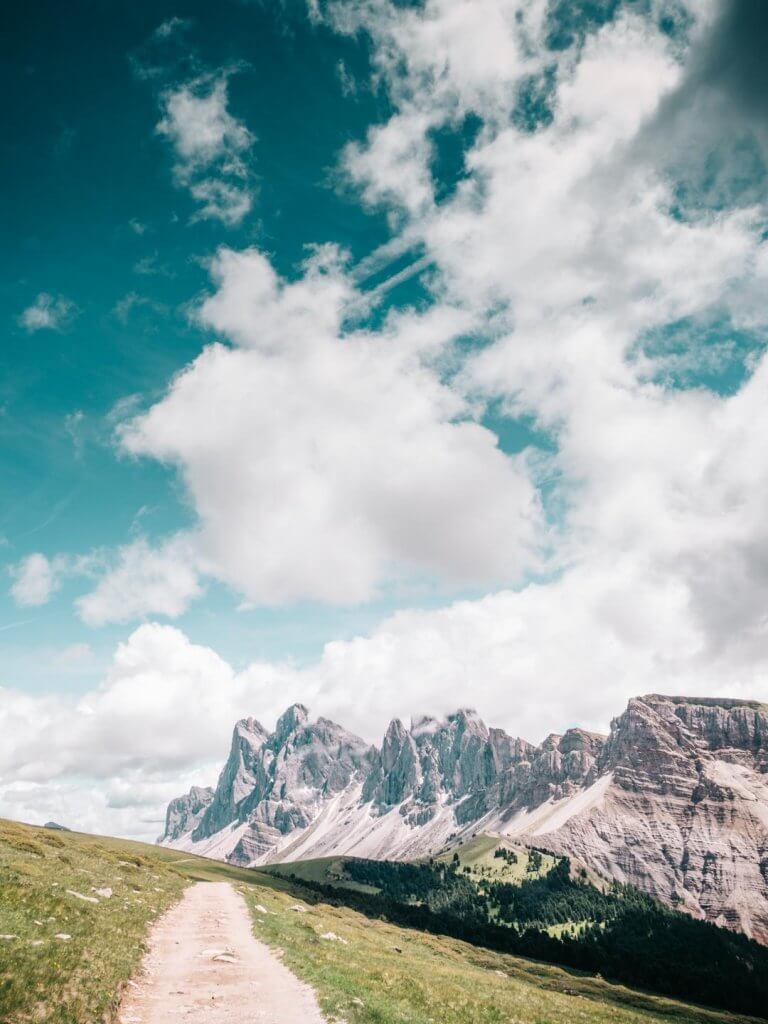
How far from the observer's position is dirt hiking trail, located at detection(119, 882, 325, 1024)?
17.8 metres

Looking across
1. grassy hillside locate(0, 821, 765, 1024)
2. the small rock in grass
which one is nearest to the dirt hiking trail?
grassy hillside locate(0, 821, 765, 1024)

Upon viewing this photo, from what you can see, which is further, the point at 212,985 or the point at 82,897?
the point at 82,897

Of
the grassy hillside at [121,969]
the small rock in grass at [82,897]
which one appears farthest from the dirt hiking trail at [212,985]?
the small rock in grass at [82,897]

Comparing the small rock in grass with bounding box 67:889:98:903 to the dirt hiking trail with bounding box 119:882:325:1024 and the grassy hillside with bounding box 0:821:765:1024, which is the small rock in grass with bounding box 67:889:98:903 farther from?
the dirt hiking trail with bounding box 119:882:325:1024

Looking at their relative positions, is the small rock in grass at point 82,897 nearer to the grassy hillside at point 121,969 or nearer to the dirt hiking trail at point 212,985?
the grassy hillside at point 121,969

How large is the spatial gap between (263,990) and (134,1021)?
6.39 metres

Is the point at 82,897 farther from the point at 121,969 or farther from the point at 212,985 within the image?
the point at 212,985

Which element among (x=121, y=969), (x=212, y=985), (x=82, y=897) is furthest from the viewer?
(x=82, y=897)

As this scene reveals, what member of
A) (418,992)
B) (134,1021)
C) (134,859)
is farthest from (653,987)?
(134,1021)

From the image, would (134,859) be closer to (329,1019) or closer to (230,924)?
(230,924)

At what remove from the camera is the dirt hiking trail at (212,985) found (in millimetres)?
17844

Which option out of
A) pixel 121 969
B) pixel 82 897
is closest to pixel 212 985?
pixel 121 969

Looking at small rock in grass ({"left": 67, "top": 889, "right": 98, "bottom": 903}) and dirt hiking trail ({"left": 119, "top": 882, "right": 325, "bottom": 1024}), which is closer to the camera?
dirt hiking trail ({"left": 119, "top": 882, "right": 325, "bottom": 1024})

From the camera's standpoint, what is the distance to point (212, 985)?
21.2 m
